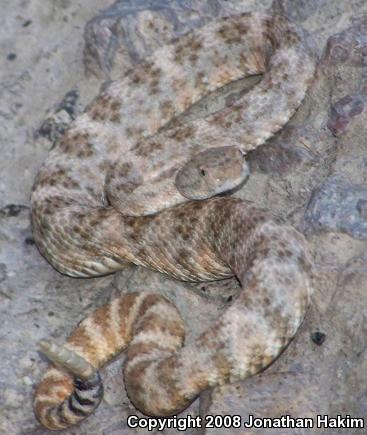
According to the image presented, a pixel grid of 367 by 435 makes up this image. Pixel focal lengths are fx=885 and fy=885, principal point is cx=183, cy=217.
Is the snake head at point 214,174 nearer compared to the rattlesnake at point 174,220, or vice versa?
the rattlesnake at point 174,220

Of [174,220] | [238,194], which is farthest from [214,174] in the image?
[174,220]

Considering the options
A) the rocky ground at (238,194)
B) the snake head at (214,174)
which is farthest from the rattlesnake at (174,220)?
the rocky ground at (238,194)

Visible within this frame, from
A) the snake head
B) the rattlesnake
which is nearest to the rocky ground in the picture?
the rattlesnake

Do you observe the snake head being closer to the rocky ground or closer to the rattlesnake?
the rattlesnake

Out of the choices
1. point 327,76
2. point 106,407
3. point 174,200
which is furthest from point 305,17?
point 106,407

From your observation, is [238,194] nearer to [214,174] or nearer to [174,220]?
[214,174]

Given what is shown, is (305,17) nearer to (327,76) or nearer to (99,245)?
(327,76)

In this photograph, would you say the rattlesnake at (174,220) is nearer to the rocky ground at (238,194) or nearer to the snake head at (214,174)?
the snake head at (214,174)
